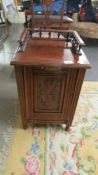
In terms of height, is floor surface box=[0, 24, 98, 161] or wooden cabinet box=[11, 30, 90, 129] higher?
wooden cabinet box=[11, 30, 90, 129]

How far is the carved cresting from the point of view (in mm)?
1149

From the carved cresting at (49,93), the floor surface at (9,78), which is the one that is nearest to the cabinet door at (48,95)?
the carved cresting at (49,93)

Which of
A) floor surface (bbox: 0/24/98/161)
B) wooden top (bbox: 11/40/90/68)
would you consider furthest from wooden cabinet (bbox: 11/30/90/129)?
floor surface (bbox: 0/24/98/161)

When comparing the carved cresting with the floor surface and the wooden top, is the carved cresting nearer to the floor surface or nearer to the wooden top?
the wooden top

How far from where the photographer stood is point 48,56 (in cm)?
116

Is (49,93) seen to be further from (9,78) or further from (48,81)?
(9,78)

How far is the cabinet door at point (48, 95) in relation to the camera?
113 centimetres

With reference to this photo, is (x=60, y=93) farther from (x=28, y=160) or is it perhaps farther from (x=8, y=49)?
(x=8, y=49)

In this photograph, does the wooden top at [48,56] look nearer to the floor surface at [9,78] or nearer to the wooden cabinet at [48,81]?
the wooden cabinet at [48,81]

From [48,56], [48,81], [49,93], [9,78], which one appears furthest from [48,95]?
[9,78]

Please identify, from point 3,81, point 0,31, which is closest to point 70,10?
point 0,31

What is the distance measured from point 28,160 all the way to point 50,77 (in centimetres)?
60

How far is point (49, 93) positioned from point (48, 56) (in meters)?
0.26

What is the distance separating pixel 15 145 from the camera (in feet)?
4.26
